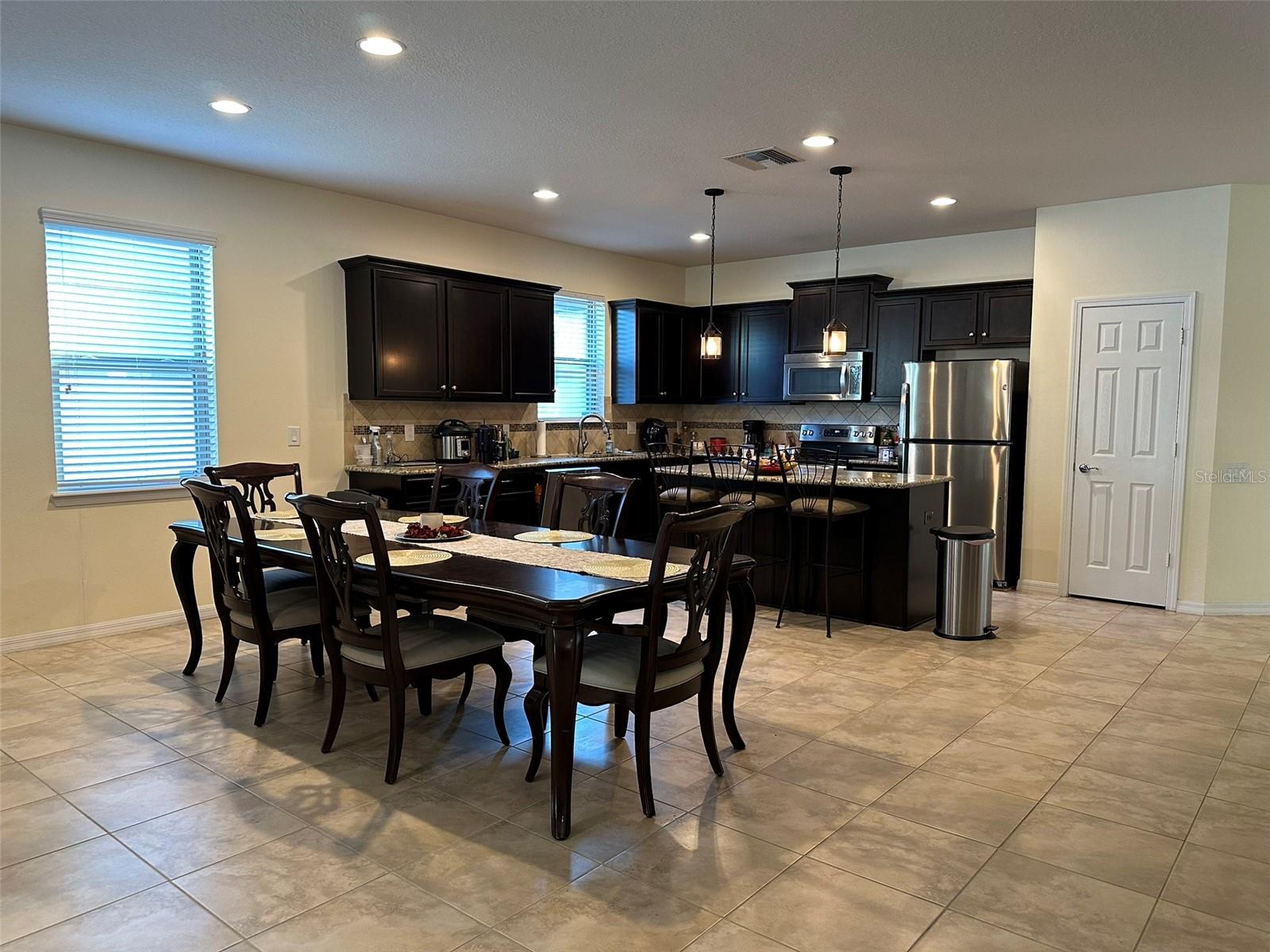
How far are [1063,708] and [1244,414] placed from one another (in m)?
2.91

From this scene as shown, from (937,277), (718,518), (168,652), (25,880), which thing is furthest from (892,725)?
(937,277)

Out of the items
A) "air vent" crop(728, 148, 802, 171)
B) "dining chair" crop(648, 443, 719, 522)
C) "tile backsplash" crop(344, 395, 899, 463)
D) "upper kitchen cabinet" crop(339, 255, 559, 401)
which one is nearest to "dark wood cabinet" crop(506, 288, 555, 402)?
"upper kitchen cabinet" crop(339, 255, 559, 401)

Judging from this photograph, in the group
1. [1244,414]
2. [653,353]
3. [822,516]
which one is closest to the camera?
[822,516]

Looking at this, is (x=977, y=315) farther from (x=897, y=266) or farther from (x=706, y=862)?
(x=706, y=862)

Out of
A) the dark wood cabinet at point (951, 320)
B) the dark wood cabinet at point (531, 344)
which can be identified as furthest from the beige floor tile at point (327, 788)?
the dark wood cabinet at point (951, 320)

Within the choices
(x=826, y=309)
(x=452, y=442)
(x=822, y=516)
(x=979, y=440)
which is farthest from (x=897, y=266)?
(x=452, y=442)

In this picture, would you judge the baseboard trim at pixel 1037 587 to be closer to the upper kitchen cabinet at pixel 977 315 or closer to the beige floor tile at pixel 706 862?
the upper kitchen cabinet at pixel 977 315

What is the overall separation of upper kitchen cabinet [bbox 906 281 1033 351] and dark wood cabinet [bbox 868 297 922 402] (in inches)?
3.3

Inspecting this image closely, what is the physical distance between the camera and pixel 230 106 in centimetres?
400

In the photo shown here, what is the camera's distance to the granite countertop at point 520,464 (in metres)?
5.58

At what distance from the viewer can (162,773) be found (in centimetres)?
301

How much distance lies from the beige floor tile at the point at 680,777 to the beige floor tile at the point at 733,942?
0.66 metres

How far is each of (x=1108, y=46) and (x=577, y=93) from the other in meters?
2.15

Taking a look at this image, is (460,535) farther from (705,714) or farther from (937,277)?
(937,277)
